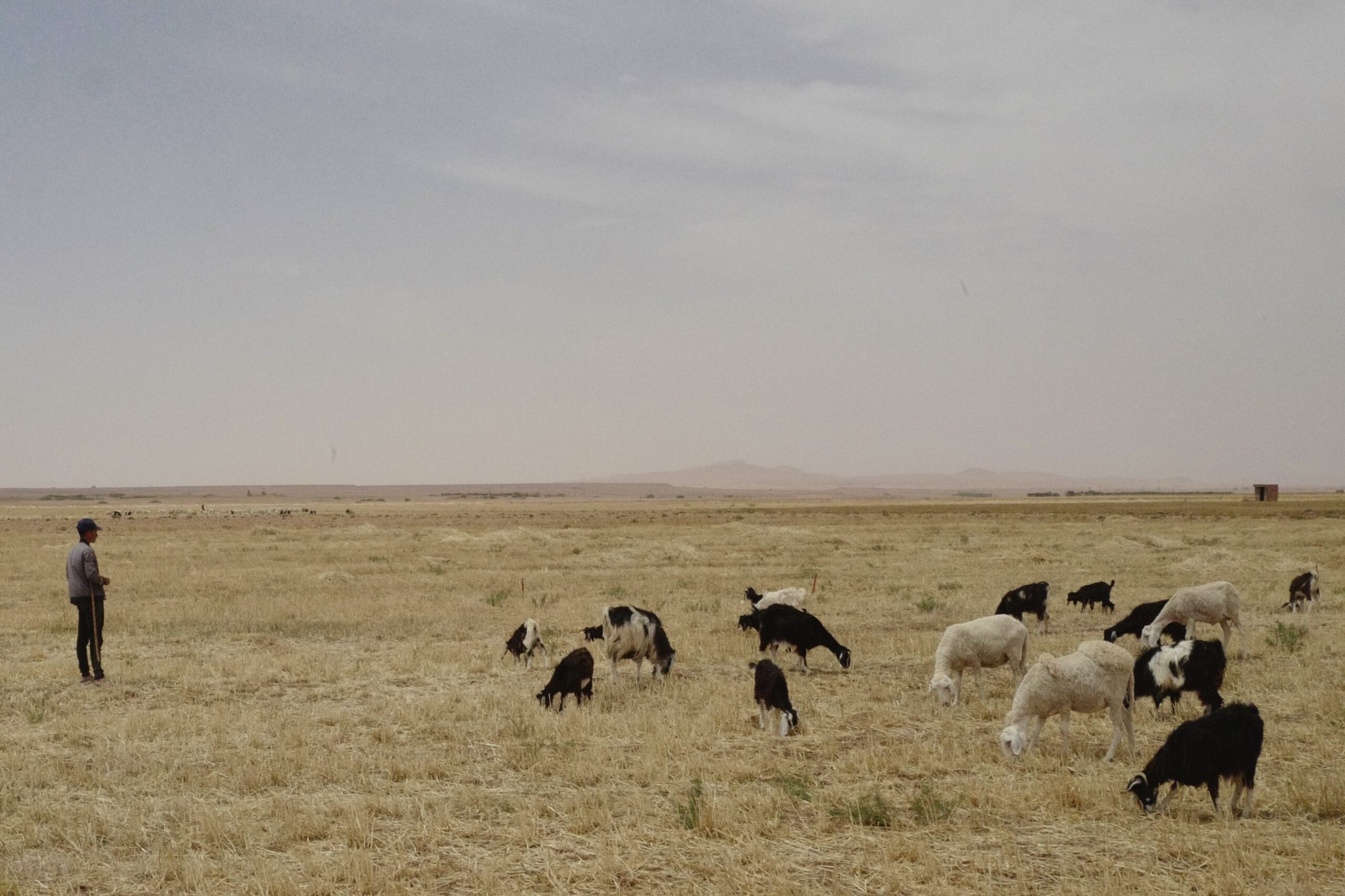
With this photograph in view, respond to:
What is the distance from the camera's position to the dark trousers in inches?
571

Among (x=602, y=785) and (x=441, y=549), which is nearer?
(x=602, y=785)

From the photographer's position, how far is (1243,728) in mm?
8211

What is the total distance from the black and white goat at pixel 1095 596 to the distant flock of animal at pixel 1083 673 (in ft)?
14.1

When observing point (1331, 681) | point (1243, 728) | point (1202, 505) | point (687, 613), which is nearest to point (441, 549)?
point (687, 613)

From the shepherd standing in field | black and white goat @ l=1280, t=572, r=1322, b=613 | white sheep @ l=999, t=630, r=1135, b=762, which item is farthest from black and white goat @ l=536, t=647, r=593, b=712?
black and white goat @ l=1280, t=572, r=1322, b=613

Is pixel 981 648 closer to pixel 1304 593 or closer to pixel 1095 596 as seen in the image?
pixel 1095 596

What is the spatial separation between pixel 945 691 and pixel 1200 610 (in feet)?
21.0

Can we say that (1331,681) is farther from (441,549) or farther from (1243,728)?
(441,549)

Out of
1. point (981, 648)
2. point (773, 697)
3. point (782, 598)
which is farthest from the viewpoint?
point (782, 598)

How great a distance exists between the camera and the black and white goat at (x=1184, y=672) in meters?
11.8

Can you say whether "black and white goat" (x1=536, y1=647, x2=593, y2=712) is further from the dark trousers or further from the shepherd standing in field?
the shepherd standing in field

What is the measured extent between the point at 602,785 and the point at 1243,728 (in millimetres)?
5848

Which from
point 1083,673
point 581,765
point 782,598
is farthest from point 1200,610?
point 581,765

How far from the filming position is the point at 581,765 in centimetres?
998
